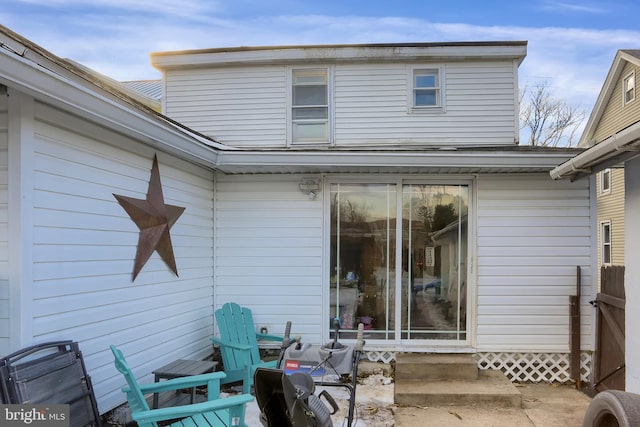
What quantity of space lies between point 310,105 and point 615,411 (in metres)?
5.14

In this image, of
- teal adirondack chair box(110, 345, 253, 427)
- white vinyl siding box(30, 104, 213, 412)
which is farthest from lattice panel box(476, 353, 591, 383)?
white vinyl siding box(30, 104, 213, 412)

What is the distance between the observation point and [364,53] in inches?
240

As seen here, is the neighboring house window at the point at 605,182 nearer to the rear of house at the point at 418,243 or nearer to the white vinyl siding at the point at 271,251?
the rear of house at the point at 418,243

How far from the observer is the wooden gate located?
4215 millimetres

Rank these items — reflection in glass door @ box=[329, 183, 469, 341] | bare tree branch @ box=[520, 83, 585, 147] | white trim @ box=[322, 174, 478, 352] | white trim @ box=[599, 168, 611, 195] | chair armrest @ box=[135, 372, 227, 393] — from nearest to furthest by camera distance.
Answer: chair armrest @ box=[135, 372, 227, 393], white trim @ box=[322, 174, 478, 352], reflection in glass door @ box=[329, 183, 469, 341], white trim @ box=[599, 168, 611, 195], bare tree branch @ box=[520, 83, 585, 147]

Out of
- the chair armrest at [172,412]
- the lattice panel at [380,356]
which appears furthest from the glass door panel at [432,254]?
the chair armrest at [172,412]

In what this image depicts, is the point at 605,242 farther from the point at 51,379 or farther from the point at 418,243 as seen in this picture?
the point at 51,379

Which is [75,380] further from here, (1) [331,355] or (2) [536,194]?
(2) [536,194]

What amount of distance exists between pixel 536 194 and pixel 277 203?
10.6 ft

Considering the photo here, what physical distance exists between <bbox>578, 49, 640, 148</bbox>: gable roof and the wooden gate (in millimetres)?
9145

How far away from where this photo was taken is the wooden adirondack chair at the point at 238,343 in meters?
4.28

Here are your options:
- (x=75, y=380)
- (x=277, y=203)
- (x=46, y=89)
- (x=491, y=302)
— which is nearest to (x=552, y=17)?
(x=491, y=302)

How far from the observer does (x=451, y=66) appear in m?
6.14

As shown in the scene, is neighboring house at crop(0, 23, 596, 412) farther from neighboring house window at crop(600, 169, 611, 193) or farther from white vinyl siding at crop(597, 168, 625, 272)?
neighboring house window at crop(600, 169, 611, 193)
